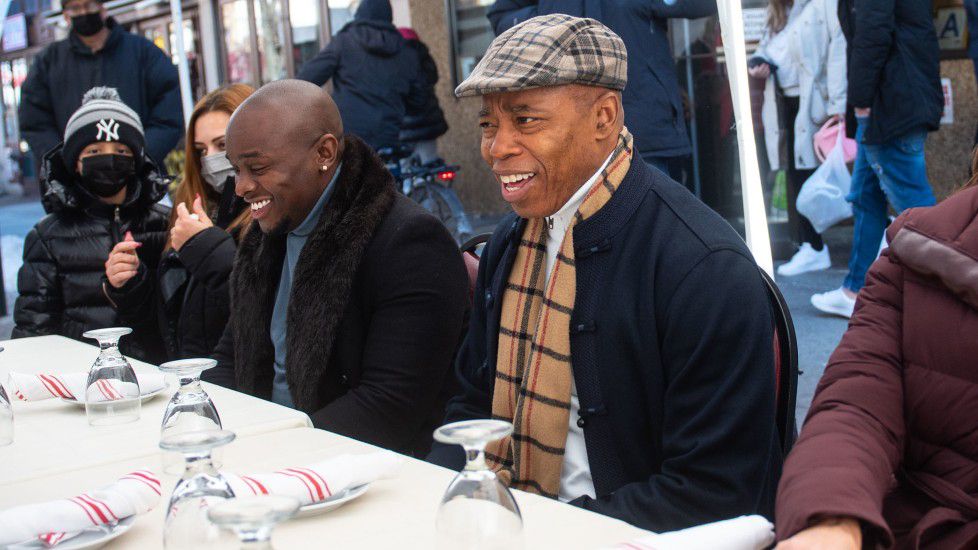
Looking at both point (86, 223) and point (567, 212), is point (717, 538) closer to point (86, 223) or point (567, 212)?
point (567, 212)

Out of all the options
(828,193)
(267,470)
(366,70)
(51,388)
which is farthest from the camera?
(366,70)

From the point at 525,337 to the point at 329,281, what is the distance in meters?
0.73

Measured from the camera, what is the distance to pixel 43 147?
258 inches

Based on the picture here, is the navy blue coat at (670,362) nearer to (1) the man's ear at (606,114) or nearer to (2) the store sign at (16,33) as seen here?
(1) the man's ear at (606,114)

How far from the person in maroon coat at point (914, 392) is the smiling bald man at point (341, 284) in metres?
1.14

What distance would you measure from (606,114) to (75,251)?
2.81 metres

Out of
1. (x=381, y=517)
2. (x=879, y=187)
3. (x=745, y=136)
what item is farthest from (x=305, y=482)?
(x=879, y=187)

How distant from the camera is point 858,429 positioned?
73.6 inches

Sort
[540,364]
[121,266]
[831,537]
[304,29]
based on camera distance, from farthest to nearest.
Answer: [304,29] → [121,266] → [540,364] → [831,537]

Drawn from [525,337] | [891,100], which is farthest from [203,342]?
[891,100]

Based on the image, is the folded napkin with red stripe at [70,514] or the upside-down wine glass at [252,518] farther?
the folded napkin with red stripe at [70,514]

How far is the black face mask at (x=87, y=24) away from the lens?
21.1 feet

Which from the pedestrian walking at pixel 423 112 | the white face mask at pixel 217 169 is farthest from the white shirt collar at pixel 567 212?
the pedestrian walking at pixel 423 112

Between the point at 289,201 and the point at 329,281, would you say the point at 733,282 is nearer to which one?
the point at 329,281
